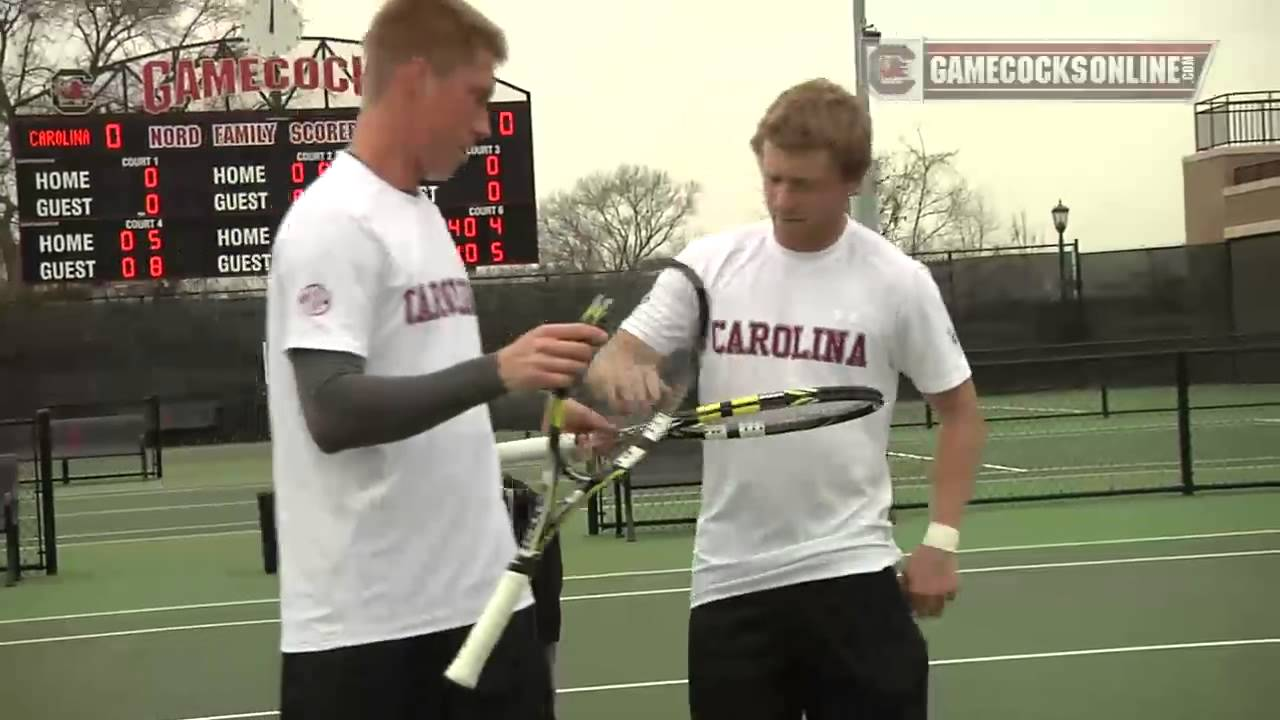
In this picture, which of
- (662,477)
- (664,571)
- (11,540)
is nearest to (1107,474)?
(662,477)

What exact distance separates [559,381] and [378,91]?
1.82 ft

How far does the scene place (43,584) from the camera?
10445mm

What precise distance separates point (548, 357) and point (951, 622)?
18.6 ft

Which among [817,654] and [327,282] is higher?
[327,282]

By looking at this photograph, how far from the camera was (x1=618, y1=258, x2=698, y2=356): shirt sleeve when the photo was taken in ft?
10.0

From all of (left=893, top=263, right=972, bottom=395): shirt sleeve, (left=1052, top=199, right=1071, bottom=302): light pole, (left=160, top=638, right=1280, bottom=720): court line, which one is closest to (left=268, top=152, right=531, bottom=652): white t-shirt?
(left=893, top=263, right=972, bottom=395): shirt sleeve

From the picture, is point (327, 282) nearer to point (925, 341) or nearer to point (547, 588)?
point (925, 341)

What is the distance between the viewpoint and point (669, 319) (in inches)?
121

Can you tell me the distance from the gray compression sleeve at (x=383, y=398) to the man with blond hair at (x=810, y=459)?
77cm

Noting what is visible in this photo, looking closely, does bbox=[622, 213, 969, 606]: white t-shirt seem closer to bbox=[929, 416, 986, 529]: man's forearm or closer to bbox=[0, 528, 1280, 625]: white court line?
bbox=[929, 416, 986, 529]: man's forearm

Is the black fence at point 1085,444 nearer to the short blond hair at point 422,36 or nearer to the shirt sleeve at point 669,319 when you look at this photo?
the shirt sleeve at point 669,319

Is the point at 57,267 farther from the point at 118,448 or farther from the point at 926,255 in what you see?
the point at 926,255

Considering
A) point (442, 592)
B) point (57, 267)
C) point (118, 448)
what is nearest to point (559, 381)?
point (442, 592)

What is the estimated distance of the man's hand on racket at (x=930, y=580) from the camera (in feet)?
10.0
